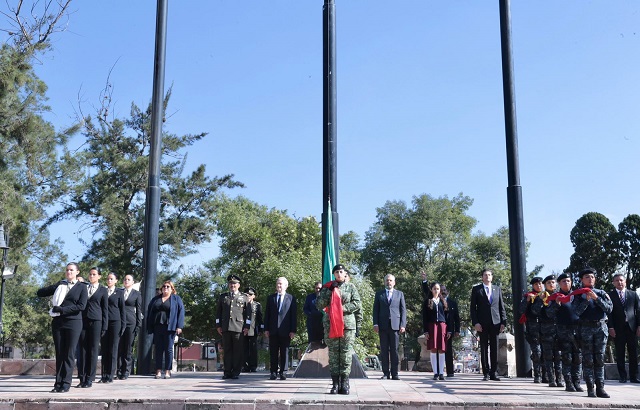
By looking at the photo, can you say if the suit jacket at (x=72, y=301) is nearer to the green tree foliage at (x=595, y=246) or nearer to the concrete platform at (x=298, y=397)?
the concrete platform at (x=298, y=397)

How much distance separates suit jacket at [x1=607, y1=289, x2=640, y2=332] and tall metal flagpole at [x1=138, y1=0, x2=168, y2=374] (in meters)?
8.80

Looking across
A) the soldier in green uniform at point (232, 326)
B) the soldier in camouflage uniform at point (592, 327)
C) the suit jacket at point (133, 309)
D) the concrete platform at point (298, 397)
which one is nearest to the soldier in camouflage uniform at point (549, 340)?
the concrete platform at point (298, 397)

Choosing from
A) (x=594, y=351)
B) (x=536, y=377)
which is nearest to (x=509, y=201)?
(x=536, y=377)

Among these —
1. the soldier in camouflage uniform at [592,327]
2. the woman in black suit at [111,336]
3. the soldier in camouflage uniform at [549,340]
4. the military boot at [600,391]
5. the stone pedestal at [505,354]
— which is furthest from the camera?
the stone pedestal at [505,354]

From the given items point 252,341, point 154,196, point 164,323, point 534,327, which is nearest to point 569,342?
point 534,327

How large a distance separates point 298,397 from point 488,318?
4843 mm

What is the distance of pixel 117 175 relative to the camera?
32.8m

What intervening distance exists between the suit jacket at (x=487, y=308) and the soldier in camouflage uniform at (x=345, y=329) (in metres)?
3.34

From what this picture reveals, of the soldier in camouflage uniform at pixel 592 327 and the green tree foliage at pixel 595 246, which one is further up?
the green tree foliage at pixel 595 246

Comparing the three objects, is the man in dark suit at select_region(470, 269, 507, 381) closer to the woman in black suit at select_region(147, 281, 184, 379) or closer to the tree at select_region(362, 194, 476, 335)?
the woman in black suit at select_region(147, 281, 184, 379)

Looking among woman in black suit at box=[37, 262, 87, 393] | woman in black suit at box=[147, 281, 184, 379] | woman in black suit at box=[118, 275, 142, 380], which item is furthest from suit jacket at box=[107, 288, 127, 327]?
woman in black suit at box=[37, 262, 87, 393]

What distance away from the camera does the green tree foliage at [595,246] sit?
46747mm

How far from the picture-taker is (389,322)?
11945 millimetres

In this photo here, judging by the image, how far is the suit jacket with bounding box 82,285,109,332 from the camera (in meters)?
9.79
